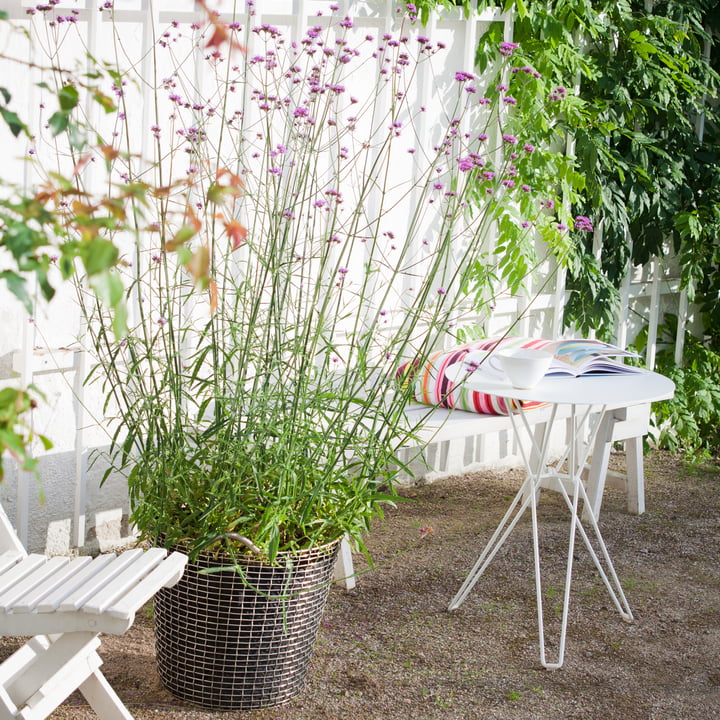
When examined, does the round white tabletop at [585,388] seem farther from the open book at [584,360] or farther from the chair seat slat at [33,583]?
the chair seat slat at [33,583]

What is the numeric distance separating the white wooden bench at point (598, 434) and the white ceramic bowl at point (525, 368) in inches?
16.2

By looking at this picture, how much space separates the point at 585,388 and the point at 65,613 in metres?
1.52

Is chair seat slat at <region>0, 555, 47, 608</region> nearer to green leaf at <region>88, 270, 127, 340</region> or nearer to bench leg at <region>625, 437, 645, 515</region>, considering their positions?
green leaf at <region>88, 270, 127, 340</region>

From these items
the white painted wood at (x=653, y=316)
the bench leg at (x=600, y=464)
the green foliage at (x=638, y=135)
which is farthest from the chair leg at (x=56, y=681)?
the white painted wood at (x=653, y=316)

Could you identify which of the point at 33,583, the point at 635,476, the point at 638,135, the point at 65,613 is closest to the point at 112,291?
the point at 65,613

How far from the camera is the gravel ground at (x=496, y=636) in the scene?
2.41m

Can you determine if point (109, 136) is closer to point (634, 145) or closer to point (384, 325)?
point (384, 325)

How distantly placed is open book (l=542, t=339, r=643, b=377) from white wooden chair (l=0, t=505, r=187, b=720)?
1.32 m

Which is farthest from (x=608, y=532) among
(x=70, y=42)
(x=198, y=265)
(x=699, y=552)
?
(x=198, y=265)

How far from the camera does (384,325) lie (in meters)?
3.83

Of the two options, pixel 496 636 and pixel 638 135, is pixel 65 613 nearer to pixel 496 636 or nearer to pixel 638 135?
pixel 496 636

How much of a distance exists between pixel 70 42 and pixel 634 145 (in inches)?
103

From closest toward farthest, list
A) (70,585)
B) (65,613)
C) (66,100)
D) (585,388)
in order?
(66,100) → (65,613) → (70,585) → (585,388)

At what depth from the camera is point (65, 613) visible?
72.6 inches
